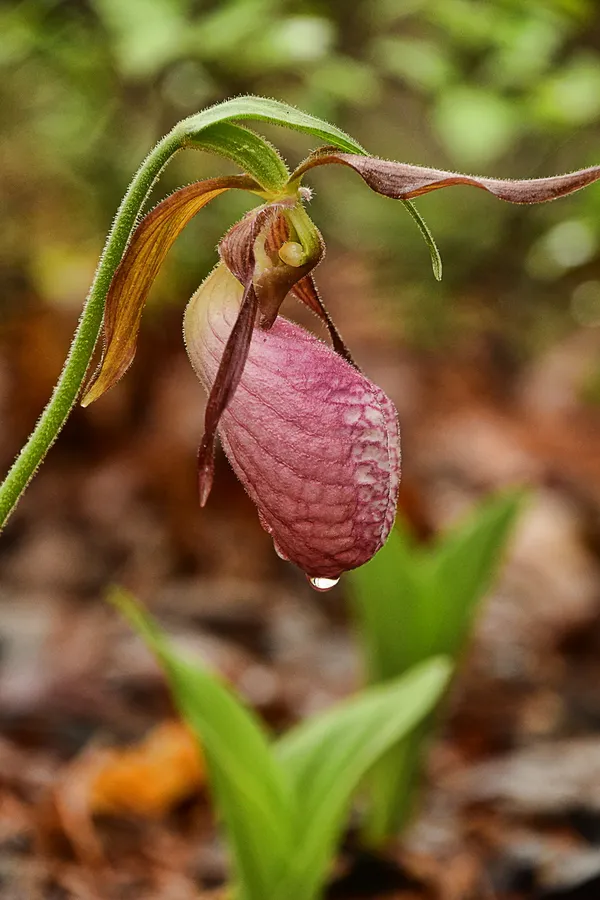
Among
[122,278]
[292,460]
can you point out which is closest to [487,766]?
[292,460]

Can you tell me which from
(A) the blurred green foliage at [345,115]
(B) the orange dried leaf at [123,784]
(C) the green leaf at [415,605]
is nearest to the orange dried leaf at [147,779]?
(B) the orange dried leaf at [123,784]

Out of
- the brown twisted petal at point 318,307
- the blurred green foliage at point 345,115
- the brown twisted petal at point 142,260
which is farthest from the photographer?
the blurred green foliage at point 345,115

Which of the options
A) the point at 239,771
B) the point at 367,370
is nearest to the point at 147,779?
the point at 239,771

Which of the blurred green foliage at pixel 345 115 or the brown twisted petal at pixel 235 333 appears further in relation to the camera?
the blurred green foliage at pixel 345 115

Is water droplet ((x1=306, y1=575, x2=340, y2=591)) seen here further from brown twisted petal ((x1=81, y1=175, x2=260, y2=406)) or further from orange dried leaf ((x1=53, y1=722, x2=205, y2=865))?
orange dried leaf ((x1=53, y1=722, x2=205, y2=865))

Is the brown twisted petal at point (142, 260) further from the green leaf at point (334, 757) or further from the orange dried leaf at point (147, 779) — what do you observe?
the orange dried leaf at point (147, 779)

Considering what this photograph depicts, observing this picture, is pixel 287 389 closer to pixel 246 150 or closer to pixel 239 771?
pixel 246 150
